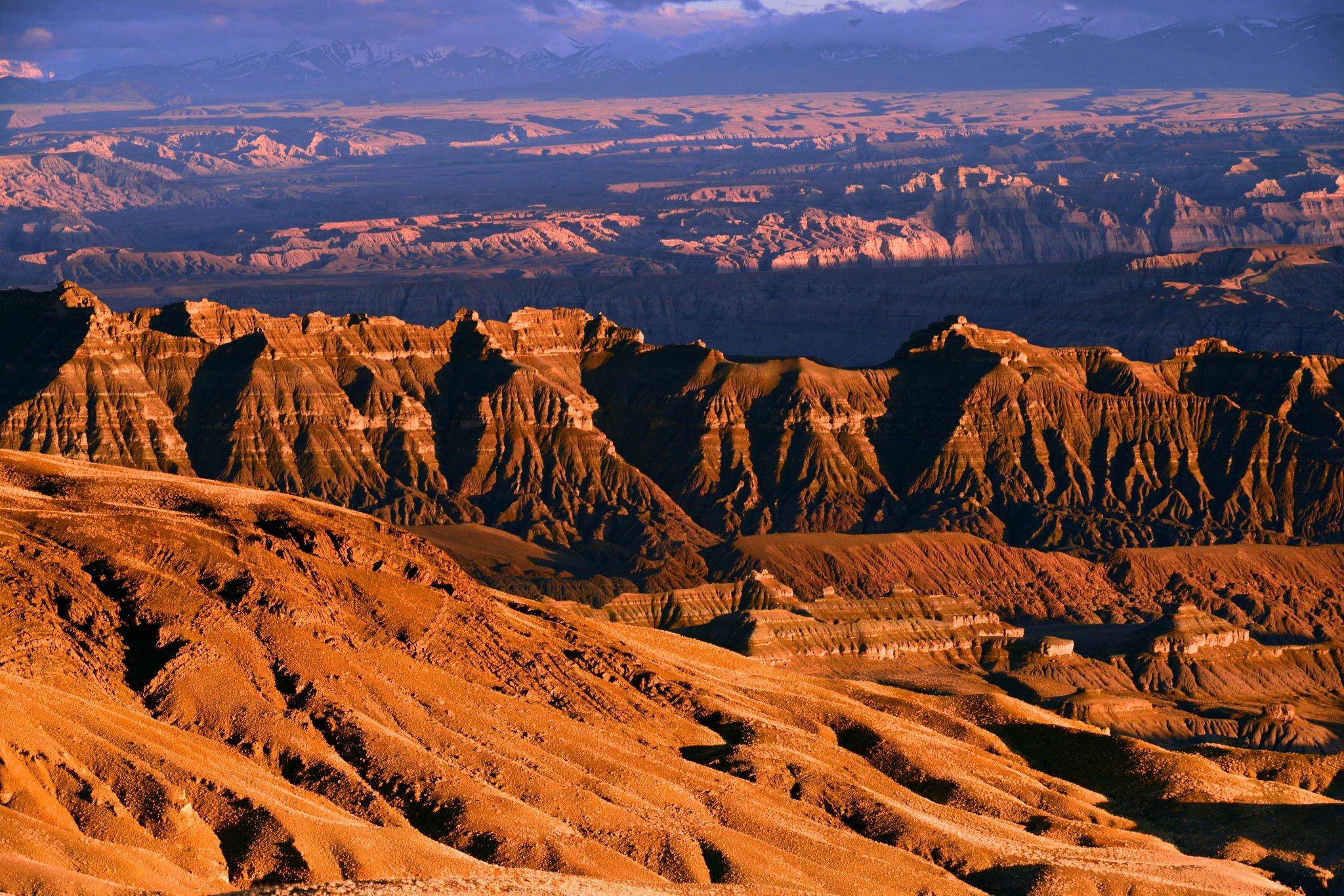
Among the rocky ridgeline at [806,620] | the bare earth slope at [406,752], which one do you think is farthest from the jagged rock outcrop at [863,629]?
the bare earth slope at [406,752]

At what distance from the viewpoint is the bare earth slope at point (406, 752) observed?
77750 millimetres

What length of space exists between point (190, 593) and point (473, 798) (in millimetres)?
15755

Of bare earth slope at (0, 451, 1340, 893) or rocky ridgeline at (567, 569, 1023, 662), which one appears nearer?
bare earth slope at (0, 451, 1340, 893)

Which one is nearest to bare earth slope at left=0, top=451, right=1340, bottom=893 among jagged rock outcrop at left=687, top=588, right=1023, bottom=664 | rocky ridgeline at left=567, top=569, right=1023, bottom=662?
jagged rock outcrop at left=687, top=588, right=1023, bottom=664

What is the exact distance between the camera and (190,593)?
9525 cm

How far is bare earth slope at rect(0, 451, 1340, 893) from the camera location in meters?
77.8

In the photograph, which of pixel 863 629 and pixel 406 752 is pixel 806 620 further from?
pixel 406 752

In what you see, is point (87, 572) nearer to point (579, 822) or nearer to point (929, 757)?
point (579, 822)

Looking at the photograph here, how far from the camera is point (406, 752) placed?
89.9m

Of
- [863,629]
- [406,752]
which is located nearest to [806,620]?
[863,629]

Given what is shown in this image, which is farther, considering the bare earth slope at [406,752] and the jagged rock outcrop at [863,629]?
the jagged rock outcrop at [863,629]

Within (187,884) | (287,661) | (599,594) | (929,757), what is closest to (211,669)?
(287,661)

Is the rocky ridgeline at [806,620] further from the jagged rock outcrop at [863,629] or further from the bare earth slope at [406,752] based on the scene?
the bare earth slope at [406,752]

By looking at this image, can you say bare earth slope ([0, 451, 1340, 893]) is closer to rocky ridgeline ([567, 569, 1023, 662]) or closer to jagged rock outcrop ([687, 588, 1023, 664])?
jagged rock outcrop ([687, 588, 1023, 664])
